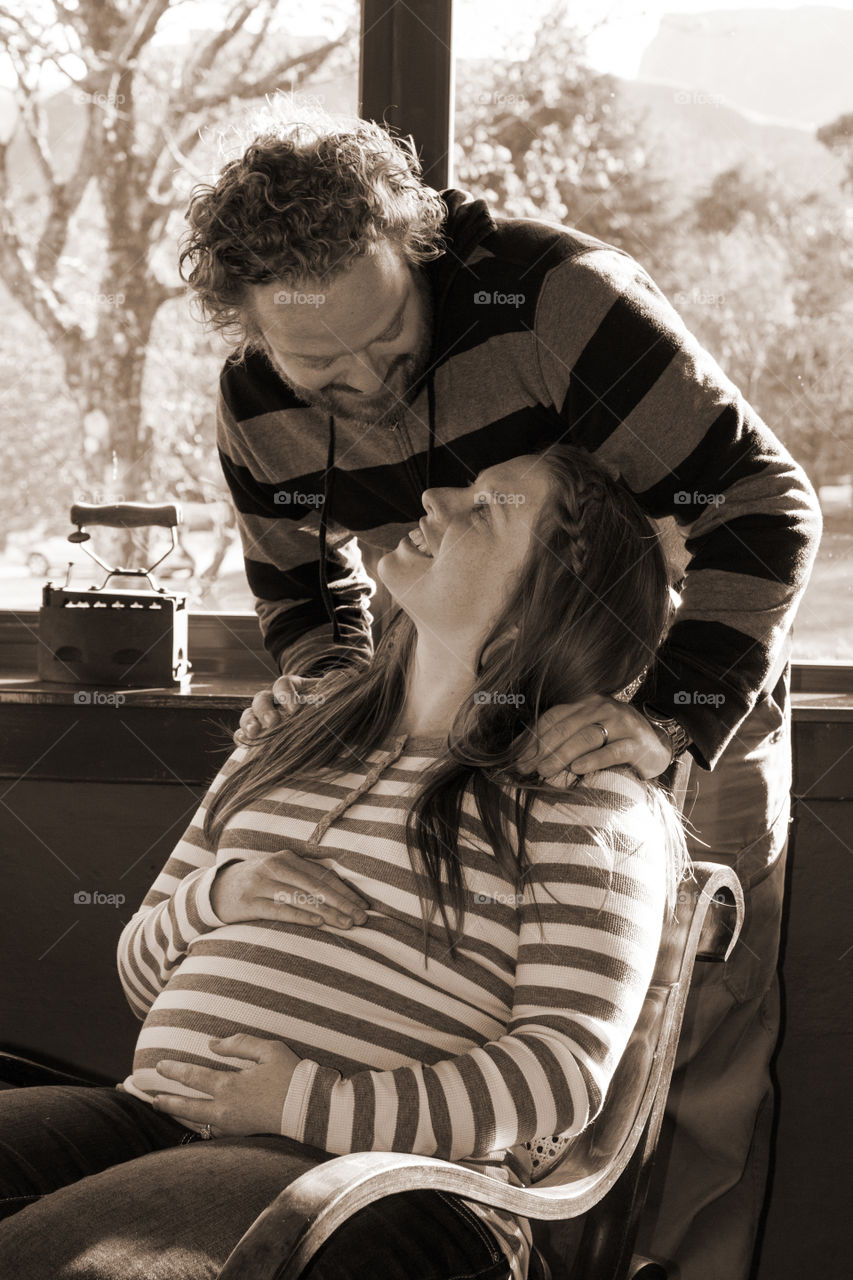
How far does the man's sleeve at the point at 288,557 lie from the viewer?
5.94ft

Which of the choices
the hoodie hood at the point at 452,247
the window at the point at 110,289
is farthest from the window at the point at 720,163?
the hoodie hood at the point at 452,247

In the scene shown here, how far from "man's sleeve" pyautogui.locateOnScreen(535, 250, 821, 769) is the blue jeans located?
0.59 meters

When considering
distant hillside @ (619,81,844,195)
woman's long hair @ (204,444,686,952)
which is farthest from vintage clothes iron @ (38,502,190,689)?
distant hillside @ (619,81,844,195)

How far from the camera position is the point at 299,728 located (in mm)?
1491

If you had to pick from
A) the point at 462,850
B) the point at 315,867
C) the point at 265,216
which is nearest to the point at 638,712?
the point at 462,850

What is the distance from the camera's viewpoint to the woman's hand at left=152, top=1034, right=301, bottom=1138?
3.68 ft

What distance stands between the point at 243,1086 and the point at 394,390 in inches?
33.8

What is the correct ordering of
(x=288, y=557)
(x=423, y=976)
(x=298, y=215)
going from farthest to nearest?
(x=288, y=557) → (x=298, y=215) → (x=423, y=976)

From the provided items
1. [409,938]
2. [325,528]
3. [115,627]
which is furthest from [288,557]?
[409,938]

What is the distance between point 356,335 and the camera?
144 cm

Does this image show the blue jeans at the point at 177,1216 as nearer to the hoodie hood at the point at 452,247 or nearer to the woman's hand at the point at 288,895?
the woman's hand at the point at 288,895

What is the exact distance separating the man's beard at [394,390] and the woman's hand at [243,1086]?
2.61 feet

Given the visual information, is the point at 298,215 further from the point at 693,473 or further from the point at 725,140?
the point at 725,140

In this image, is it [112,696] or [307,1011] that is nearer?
[307,1011]
